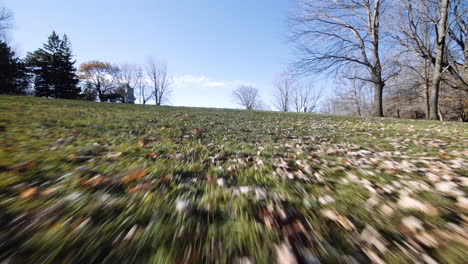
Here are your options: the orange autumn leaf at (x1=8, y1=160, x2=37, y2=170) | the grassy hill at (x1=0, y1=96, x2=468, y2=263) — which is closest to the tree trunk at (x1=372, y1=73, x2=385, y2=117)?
the grassy hill at (x1=0, y1=96, x2=468, y2=263)

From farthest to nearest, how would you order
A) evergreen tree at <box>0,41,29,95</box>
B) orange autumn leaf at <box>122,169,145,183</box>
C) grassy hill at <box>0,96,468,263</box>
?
evergreen tree at <box>0,41,29,95</box>
orange autumn leaf at <box>122,169,145,183</box>
grassy hill at <box>0,96,468,263</box>

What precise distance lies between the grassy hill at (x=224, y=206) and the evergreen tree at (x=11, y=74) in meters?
39.4

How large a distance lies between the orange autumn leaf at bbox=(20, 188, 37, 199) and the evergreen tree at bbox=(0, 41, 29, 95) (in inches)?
1632

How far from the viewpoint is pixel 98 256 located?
1164 mm

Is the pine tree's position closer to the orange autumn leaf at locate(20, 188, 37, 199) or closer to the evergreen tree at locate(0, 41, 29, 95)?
the evergreen tree at locate(0, 41, 29, 95)

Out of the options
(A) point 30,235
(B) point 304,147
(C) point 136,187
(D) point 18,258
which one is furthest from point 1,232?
(B) point 304,147

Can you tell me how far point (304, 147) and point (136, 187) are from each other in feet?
12.0

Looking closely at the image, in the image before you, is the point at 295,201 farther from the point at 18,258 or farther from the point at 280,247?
the point at 18,258

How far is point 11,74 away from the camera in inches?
1089

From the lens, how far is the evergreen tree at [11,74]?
2648 cm

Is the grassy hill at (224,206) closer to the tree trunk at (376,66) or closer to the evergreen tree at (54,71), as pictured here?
the tree trunk at (376,66)

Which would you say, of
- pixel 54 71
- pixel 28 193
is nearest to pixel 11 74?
pixel 54 71

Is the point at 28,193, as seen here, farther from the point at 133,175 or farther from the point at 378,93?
the point at 378,93

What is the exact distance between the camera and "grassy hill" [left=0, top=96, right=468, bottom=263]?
1249 mm
